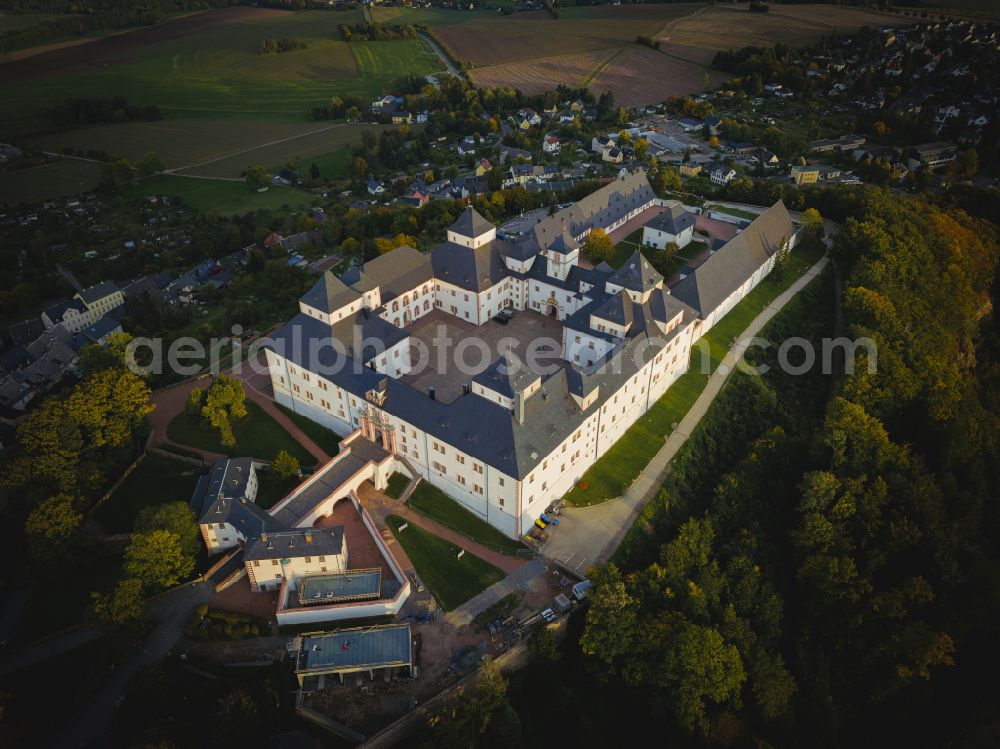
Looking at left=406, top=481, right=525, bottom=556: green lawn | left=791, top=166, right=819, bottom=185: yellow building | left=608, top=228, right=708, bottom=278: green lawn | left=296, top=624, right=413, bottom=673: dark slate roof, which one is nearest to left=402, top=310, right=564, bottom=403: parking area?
left=406, top=481, right=525, bottom=556: green lawn

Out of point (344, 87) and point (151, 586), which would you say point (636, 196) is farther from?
point (344, 87)

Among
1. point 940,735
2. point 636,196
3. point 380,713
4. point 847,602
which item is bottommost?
point 940,735

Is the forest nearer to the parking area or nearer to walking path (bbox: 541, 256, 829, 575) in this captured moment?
walking path (bbox: 541, 256, 829, 575)

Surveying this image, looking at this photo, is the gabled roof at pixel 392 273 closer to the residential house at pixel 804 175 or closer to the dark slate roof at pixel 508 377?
the dark slate roof at pixel 508 377

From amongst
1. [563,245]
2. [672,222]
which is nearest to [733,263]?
[672,222]

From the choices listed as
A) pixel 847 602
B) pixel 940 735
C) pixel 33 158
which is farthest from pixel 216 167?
pixel 940 735
